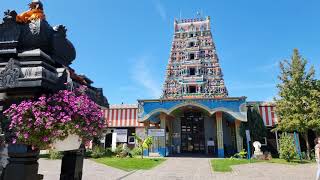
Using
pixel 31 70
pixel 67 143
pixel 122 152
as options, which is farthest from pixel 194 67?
pixel 31 70

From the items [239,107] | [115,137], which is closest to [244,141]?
[239,107]

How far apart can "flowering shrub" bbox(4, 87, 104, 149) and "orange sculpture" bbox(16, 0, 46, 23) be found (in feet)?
3.88

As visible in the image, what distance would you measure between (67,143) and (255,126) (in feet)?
71.8

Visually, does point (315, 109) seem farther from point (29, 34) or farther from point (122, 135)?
point (29, 34)

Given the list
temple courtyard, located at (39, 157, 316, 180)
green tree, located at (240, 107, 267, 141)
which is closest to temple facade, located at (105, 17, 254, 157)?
green tree, located at (240, 107, 267, 141)

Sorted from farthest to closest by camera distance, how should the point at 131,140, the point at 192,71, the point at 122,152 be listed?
1. the point at 192,71
2. the point at 131,140
3. the point at 122,152

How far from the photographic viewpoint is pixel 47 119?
9.49 feet

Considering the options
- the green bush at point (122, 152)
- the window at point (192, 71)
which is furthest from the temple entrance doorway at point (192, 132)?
the green bush at point (122, 152)

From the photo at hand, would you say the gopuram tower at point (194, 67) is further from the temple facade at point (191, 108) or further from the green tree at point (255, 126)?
the green tree at point (255, 126)

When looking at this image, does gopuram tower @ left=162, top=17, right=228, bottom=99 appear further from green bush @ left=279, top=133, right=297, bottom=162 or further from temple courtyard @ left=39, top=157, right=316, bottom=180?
temple courtyard @ left=39, top=157, right=316, bottom=180

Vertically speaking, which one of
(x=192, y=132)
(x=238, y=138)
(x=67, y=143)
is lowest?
(x=67, y=143)

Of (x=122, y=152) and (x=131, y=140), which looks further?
(x=131, y=140)

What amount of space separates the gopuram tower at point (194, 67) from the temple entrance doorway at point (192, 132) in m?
3.00

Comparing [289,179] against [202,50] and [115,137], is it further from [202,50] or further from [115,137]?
[202,50]
